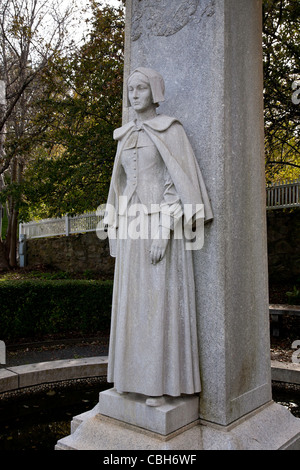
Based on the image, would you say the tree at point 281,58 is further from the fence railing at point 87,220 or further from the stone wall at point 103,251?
the stone wall at point 103,251

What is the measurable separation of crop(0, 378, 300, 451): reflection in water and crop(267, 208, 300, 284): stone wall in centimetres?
611

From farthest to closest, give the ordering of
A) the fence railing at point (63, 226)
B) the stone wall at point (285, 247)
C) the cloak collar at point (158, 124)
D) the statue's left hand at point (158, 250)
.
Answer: the fence railing at point (63, 226)
the stone wall at point (285, 247)
the cloak collar at point (158, 124)
the statue's left hand at point (158, 250)

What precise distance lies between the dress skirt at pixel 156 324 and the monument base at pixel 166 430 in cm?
14

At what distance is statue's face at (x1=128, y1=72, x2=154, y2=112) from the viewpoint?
2957 millimetres

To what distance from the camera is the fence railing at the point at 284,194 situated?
10.7m

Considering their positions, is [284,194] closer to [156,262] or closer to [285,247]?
[285,247]

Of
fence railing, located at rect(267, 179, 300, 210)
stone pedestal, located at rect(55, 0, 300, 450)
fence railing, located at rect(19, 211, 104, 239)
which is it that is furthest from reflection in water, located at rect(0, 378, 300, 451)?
fence railing, located at rect(19, 211, 104, 239)

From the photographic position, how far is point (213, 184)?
9.55 ft

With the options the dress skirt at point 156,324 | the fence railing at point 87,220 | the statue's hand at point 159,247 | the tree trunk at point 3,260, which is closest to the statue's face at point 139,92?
the dress skirt at point 156,324

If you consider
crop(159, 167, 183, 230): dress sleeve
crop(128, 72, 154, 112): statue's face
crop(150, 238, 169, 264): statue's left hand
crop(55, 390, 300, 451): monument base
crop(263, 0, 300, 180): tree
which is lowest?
crop(55, 390, 300, 451): monument base

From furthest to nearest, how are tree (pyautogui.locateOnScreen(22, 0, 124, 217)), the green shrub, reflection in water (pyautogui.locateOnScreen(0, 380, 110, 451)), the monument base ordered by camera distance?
tree (pyautogui.locateOnScreen(22, 0, 124, 217))
the green shrub
reflection in water (pyautogui.locateOnScreen(0, 380, 110, 451))
the monument base

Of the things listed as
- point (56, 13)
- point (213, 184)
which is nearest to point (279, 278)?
point (213, 184)

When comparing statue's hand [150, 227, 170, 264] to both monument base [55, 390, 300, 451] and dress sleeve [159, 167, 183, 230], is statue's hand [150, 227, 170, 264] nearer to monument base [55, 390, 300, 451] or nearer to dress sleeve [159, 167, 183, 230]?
dress sleeve [159, 167, 183, 230]

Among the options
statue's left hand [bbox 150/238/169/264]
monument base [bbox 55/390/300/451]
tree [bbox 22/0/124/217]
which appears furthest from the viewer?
tree [bbox 22/0/124/217]
